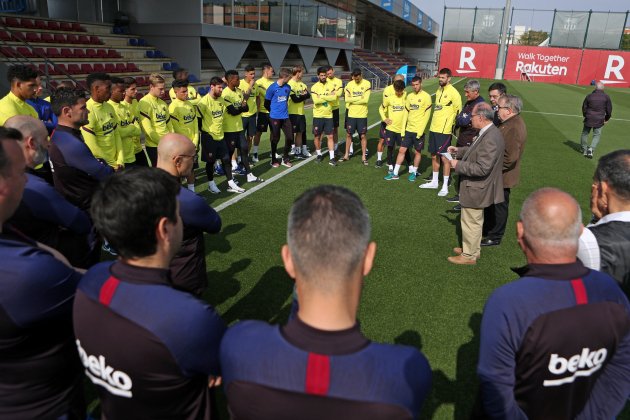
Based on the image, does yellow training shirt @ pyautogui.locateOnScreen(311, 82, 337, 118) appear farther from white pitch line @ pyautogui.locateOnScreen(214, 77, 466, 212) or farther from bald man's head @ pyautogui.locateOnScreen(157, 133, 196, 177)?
bald man's head @ pyautogui.locateOnScreen(157, 133, 196, 177)

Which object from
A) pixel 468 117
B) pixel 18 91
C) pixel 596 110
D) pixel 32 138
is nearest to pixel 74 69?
Result: pixel 18 91

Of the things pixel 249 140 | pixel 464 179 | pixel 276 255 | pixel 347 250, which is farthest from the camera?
pixel 249 140

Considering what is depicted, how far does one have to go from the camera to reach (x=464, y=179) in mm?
5434

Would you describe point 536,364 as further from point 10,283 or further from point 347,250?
point 10,283

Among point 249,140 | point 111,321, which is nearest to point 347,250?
point 111,321

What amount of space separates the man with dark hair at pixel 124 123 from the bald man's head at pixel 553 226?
5.73m

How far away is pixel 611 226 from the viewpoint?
8.42 ft

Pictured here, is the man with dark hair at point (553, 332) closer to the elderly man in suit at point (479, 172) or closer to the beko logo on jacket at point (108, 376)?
the beko logo on jacket at point (108, 376)

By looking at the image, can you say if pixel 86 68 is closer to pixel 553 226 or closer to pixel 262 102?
pixel 262 102

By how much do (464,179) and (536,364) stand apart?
3.78 m

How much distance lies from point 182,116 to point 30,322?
611 cm

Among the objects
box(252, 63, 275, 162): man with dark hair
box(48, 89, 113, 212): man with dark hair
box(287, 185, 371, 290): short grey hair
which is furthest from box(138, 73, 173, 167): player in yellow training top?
box(287, 185, 371, 290): short grey hair

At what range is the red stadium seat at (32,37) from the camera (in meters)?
14.3

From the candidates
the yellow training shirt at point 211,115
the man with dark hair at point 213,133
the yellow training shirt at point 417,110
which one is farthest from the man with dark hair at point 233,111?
the yellow training shirt at point 417,110
